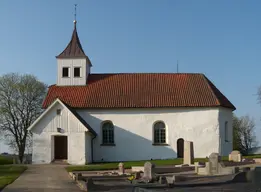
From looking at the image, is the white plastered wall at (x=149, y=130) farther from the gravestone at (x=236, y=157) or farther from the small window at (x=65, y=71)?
the gravestone at (x=236, y=157)

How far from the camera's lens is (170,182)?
58.7ft

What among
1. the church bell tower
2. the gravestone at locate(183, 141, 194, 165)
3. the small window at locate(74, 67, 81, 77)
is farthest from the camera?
the small window at locate(74, 67, 81, 77)

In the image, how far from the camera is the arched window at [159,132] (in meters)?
39.6

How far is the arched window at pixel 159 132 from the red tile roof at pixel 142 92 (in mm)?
1967

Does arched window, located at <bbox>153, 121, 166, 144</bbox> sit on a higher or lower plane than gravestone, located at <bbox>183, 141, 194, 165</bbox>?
higher

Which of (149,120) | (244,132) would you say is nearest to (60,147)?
(149,120)

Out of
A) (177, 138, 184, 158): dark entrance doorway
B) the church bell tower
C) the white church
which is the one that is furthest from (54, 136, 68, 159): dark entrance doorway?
(177, 138, 184, 158): dark entrance doorway

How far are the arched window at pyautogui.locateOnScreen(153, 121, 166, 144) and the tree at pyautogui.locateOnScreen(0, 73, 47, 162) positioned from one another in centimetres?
1901

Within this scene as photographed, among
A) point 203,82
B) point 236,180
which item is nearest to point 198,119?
point 203,82

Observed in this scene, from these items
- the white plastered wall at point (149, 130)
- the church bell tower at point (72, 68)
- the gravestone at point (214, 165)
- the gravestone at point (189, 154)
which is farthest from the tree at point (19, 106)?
the gravestone at point (214, 165)

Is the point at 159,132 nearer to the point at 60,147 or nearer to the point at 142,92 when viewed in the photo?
the point at 142,92

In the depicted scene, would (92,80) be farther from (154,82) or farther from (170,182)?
(170,182)

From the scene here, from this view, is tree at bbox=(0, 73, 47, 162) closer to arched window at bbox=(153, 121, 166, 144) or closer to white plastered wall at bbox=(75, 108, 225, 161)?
white plastered wall at bbox=(75, 108, 225, 161)

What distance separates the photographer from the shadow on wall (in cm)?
3881
